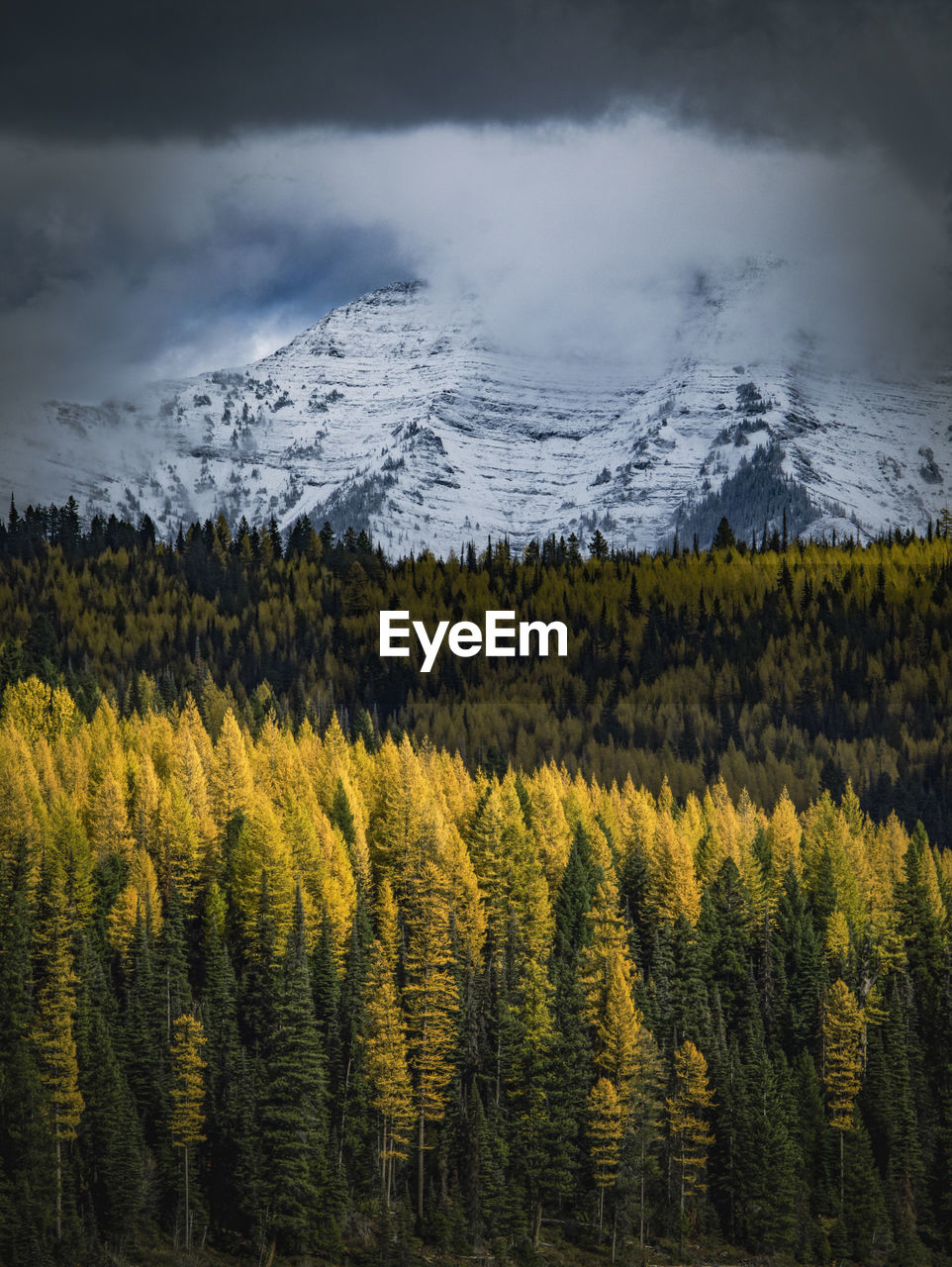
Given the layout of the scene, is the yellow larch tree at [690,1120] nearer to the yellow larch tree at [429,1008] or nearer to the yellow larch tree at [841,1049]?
the yellow larch tree at [841,1049]

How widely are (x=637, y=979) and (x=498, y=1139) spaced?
1788 centimetres

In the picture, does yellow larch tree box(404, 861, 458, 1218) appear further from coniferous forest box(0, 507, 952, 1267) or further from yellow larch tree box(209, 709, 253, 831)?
yellow larch tree box(209, 709, 253, 831)

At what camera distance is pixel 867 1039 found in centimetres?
11644

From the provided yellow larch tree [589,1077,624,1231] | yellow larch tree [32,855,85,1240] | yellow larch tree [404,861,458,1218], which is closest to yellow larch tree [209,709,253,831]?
yellow larch tree [32,855,85,1240]

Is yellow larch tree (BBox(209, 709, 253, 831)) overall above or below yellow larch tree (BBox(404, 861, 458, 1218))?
above

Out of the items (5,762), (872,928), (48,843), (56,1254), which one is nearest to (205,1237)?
Answer: (56,1254)

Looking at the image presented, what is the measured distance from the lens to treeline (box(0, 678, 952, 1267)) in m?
90.1

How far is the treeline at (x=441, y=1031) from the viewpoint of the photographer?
9012 cm

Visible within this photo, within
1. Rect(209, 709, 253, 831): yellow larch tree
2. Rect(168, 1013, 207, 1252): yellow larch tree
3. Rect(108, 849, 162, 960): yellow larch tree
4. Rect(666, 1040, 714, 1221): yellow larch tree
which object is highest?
Rect(209, 709, 253, 831): yellow larch tree

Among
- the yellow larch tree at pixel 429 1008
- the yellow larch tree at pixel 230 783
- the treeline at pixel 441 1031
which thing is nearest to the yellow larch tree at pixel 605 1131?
the treeline at pixel 441 1031

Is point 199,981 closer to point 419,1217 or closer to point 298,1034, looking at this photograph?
point 298,1034

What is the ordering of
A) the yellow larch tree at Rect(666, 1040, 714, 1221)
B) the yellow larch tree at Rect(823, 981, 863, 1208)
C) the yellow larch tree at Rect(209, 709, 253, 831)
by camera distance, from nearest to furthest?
1. the yellow larch tree at Rect(666, 1040, 714, 1221)
2. the yellow larch tree at Rect(823, 981, 863, 1208)
3. the yellow larch tree at Rect(209, 709, 253, 831)

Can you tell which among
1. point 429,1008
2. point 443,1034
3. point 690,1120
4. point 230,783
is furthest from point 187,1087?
point 230,783

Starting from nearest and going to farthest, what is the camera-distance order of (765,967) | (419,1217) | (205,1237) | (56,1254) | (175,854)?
(56,1254), (205,1237), (419,1217), (175,854), (765,967)
